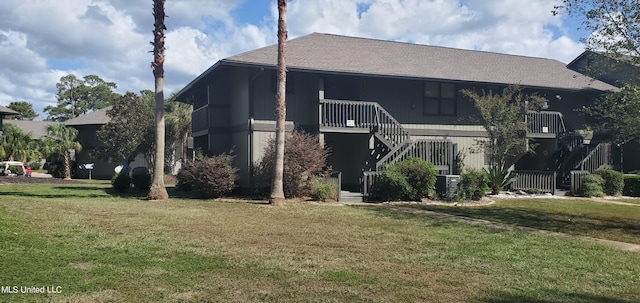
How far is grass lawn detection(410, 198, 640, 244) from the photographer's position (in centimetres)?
1162

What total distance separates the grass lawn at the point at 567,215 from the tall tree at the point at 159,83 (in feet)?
30.0

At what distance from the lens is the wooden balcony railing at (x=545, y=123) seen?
77.4ft

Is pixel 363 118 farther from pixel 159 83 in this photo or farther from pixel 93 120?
pixel 93 120

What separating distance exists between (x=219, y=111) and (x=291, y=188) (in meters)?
7.15

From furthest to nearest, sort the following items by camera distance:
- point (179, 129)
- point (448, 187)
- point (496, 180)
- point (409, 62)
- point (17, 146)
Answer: point (17, 146)
point (179, 129)
point (409, 62)
point (496, 180)
point (448, 187)

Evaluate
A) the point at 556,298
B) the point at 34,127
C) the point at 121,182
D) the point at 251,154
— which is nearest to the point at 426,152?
the point at 251,154

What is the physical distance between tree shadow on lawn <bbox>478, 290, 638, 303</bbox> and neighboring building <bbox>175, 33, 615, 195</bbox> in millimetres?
12980

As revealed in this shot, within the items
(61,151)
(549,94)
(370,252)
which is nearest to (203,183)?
(370,252)

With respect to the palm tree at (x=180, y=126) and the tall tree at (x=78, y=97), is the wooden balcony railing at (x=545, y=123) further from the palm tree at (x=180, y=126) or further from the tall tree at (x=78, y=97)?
the tall tree at (x=78, y=97)

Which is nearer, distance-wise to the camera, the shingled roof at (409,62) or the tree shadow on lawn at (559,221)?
the tree shadow on lawn at (559,221)

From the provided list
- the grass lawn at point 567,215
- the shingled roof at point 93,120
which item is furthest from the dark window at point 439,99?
the shingled roof at point 93,120

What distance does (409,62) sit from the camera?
2344 cm

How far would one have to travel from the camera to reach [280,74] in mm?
16203

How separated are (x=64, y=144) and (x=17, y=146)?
5965 mm
